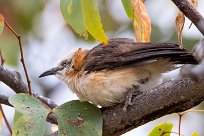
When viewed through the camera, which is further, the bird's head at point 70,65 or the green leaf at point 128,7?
the bird's head at point 70,65

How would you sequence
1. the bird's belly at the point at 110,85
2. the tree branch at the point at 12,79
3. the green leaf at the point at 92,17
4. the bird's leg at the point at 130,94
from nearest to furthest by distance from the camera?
the green leaf at the point at 92,17 → the bird's leg at the point at 130,94 → the bird's belly at the point at 110,85 → the tree branch at the point at 12,79

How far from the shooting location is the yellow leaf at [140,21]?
3762 mm

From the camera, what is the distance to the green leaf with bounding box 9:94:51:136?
355cm

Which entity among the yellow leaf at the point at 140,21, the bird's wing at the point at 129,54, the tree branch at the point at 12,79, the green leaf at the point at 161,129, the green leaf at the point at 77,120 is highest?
the yellow leaf at the point at 140,21

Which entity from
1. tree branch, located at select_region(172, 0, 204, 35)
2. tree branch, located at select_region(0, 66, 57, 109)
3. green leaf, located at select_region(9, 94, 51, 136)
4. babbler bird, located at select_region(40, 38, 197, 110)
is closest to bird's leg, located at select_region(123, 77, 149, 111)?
babbler bird, located at select_region(40, 38, 197, 110)

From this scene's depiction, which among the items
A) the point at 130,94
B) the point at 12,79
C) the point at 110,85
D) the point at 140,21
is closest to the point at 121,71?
the point at 110,85

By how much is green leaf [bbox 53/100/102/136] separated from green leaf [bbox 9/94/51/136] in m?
0.11

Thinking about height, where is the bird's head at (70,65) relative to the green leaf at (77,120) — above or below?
above

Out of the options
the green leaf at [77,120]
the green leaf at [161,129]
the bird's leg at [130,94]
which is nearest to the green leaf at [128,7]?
the bird's leg at [130,94]

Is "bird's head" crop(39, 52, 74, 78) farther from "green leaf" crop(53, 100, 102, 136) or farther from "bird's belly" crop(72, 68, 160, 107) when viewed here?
"green leaf" crop(53, 100, 102, 136)

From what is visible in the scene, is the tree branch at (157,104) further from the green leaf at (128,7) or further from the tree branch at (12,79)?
the tree branch at (12,79)

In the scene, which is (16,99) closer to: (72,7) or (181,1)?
(72,7)

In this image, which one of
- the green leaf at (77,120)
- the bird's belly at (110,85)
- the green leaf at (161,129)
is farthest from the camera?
the bird's belly at (110,85)

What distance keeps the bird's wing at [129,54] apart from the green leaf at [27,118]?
0.77 meters
